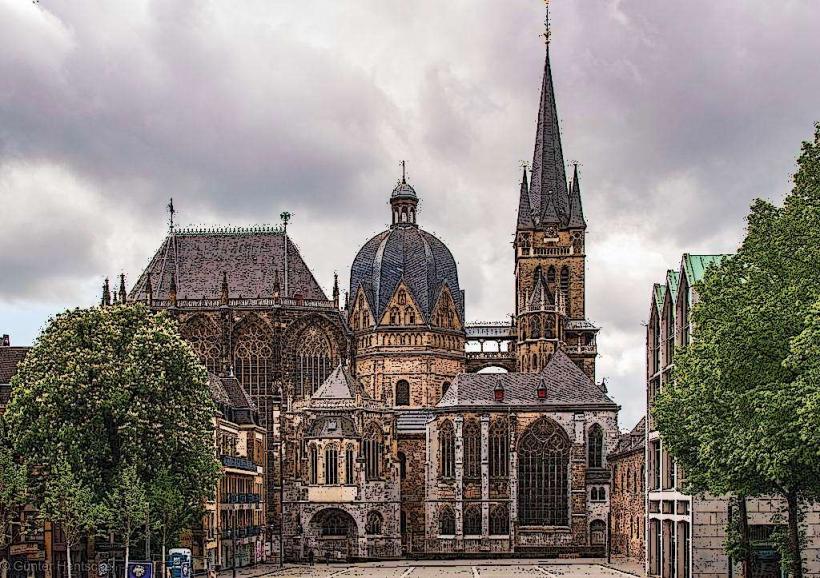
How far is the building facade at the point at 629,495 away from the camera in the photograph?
91688 mm

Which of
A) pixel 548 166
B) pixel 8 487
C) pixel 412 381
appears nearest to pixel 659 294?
pixel 8 487

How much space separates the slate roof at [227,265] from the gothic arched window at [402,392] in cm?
1083

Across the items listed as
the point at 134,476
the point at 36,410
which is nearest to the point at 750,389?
the point at 134,476

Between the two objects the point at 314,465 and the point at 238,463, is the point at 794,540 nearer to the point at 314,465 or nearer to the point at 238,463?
the point at 238,463

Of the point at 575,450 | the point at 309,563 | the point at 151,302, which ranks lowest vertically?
the point at 309,563

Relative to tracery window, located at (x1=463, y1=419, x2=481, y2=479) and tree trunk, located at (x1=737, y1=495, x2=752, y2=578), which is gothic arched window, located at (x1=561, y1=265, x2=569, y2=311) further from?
tree trunk, located at (x1=737, y1=495, x2=752, y2=578)

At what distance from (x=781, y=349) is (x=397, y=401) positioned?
8054cm

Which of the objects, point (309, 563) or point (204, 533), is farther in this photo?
point (309, 563)

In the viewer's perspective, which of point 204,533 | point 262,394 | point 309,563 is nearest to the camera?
point 204,533

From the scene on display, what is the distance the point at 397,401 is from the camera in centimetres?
12144

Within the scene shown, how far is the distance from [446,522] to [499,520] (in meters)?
4.22

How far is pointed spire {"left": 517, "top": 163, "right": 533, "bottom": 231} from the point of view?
133 metres

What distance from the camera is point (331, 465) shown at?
105688 mm

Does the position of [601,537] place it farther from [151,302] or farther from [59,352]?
[59,352]
